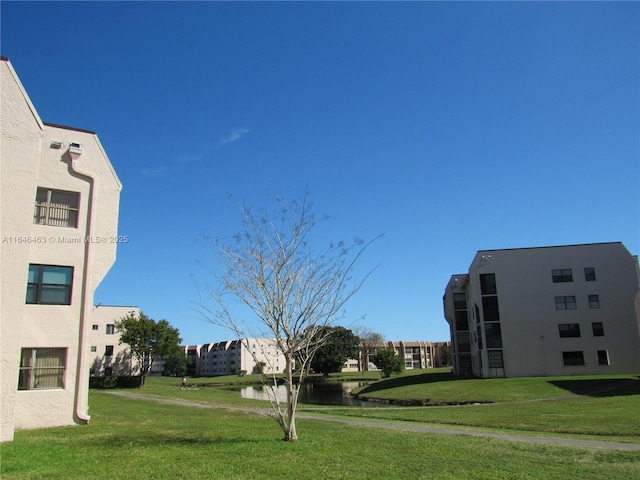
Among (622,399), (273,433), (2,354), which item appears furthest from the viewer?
(622,399)

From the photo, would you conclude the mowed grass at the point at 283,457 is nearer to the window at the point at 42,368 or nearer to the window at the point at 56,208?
the window at the point at 42,368

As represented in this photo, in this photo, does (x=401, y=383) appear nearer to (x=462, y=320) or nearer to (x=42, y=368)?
(x=462, y=320)

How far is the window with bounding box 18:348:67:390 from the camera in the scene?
48.7ft

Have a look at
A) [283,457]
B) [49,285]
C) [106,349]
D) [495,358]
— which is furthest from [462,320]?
[283,457]

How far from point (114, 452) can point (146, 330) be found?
44.5 meters

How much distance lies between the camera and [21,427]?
14.2m

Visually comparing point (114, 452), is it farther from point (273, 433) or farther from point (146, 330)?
point (146, 330)

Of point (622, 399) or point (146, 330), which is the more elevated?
point (146, 330)

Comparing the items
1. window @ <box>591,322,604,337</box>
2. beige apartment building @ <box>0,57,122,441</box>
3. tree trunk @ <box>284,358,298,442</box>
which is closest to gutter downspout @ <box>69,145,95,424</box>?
beige apartment building @ <box>0,57,122,441</box>

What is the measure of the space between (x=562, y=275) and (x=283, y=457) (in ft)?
140

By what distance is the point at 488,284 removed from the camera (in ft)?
155

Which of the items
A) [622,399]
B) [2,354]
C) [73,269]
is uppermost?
[73,269]

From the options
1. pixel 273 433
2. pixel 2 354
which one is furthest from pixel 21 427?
pixel 273 433

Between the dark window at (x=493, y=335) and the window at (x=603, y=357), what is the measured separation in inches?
331
